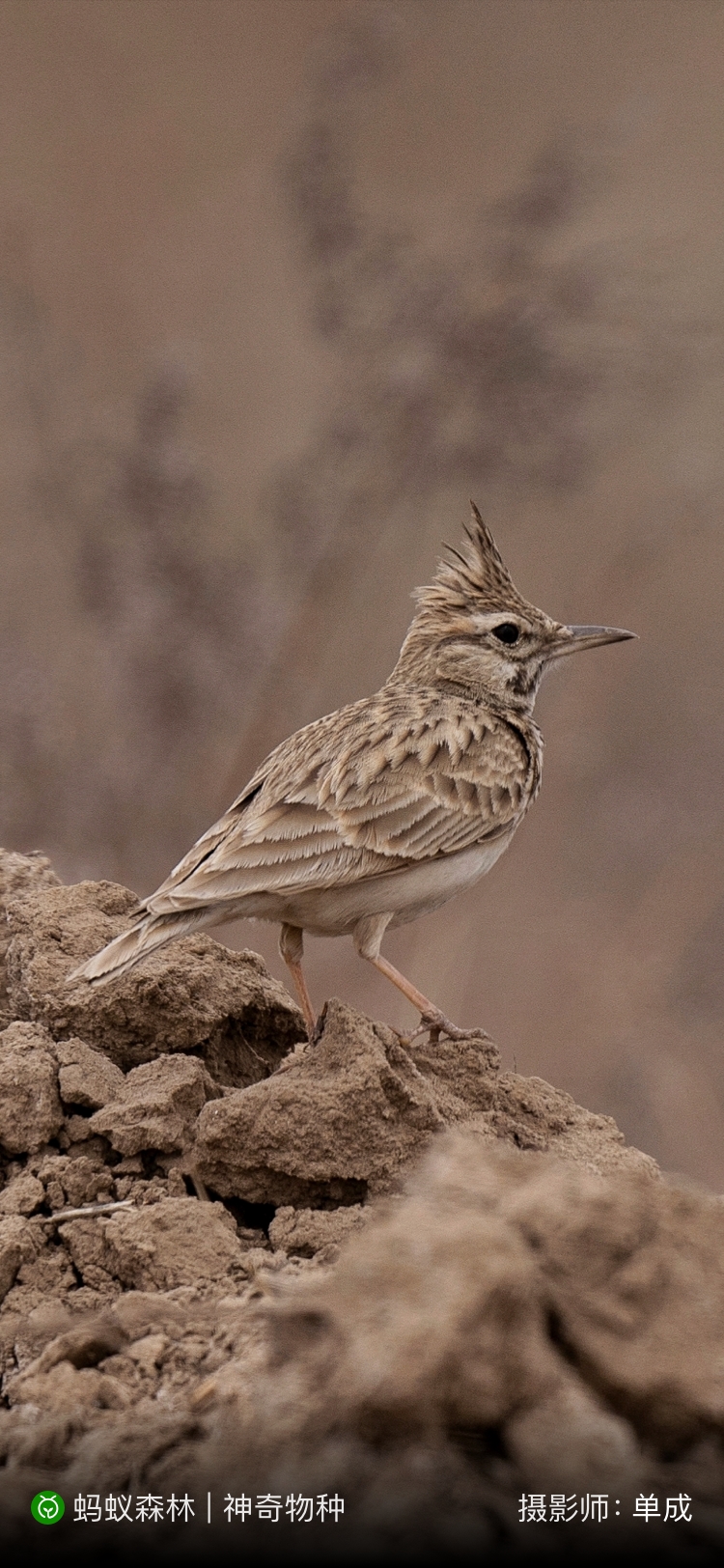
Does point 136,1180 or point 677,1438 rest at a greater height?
point 136,1180

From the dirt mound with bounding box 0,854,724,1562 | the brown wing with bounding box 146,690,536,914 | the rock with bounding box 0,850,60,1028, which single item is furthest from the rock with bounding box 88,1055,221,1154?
the rock with bounding box 0,850,60,1028

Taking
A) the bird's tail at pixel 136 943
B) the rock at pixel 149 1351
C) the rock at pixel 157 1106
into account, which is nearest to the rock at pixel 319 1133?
the rock at pixel 157 1106

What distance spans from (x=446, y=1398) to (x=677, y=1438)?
372 millimetres

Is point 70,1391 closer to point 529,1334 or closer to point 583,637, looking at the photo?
point 529,1334

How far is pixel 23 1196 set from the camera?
12.3ft

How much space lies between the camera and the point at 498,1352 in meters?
2.24

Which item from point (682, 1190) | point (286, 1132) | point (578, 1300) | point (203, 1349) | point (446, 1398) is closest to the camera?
point (446, 1398)

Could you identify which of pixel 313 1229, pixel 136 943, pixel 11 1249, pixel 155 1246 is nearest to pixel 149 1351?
pixel 155 1246

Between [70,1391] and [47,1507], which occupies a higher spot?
[70,1391]

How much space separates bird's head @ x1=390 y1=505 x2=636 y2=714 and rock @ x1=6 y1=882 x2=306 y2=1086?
152 cm

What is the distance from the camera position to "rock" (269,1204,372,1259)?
146 inches

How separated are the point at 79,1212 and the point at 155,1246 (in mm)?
263

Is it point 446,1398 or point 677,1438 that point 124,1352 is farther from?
point 677,1438

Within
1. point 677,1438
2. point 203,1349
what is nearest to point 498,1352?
point 677,1438
